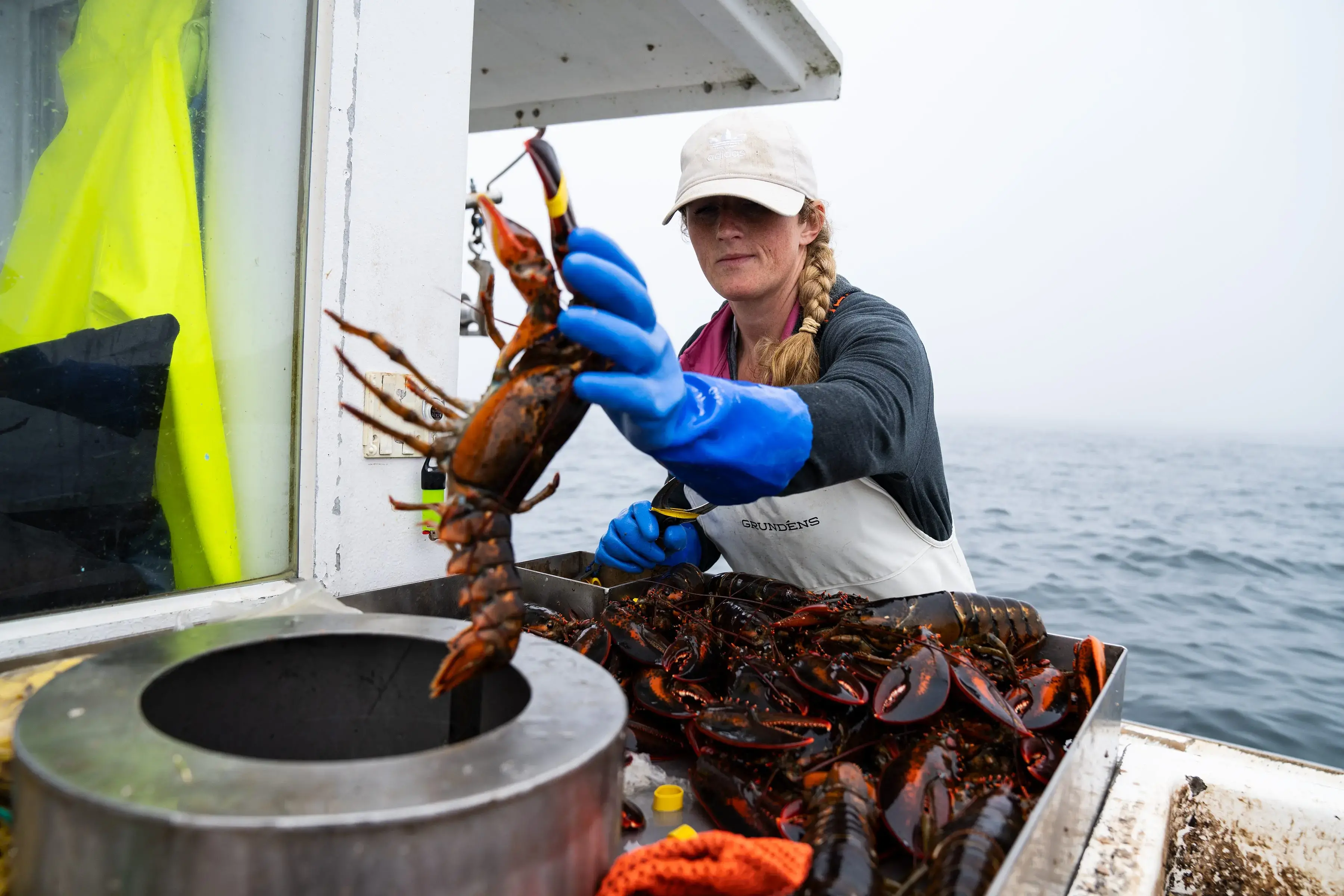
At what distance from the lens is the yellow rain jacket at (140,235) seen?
204 centimetres

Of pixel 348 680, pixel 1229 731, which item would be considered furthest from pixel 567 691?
pixel 1229 731

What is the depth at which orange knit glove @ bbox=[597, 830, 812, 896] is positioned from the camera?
3.49ft

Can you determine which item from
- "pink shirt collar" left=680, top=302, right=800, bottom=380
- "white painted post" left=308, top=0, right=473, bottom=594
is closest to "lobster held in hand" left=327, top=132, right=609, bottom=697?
"white painted post" left=308, top=0, right=473, bottom=594

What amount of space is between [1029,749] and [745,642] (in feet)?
2.82

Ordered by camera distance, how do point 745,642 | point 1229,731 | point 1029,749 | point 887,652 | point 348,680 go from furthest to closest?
point 1229,731 → point 745,642 → point 887,652 → point 1029,749 → point 348,680

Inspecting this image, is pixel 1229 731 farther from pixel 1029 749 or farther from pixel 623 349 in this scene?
pixel 623 349

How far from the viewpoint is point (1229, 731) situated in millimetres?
6332

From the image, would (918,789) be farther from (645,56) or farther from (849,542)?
(645,56)

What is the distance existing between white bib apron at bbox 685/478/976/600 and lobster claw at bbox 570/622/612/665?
1.22 metres

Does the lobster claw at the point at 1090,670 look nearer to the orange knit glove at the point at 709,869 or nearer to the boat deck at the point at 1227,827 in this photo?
the boat deck at the point at 1227,827

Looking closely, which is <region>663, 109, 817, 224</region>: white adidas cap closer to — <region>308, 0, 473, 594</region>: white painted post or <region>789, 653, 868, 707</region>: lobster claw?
<region>308, 0, 473, 594</region>: white painted post

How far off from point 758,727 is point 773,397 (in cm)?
78

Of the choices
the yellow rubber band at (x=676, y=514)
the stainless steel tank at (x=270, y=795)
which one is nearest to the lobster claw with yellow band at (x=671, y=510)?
the yellow rubber band at (x=676, y=514)

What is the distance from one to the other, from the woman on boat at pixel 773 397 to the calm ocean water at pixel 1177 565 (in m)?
0.30
